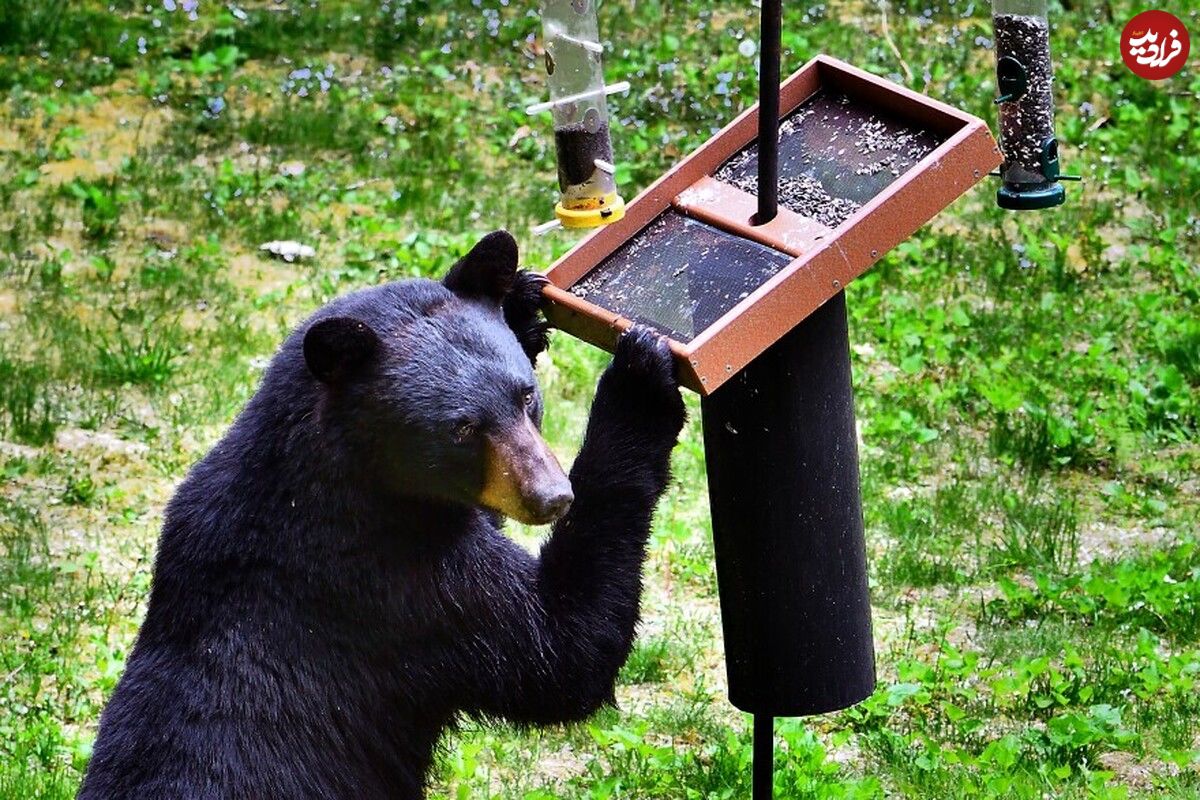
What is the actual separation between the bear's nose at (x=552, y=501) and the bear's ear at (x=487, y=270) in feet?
2.28

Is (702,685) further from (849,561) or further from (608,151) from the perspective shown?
(608,151)

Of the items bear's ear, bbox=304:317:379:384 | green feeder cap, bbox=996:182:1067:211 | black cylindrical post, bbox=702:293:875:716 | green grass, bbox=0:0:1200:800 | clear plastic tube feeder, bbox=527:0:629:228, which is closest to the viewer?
bear's ear, bbox=304:317:379:384

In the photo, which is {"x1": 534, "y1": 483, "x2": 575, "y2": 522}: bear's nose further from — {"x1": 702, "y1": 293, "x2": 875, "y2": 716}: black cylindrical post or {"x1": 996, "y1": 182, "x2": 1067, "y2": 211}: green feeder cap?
{"x1": 996, "y1": 182, "x2": 1067, "y2": 211}: green feeder cap

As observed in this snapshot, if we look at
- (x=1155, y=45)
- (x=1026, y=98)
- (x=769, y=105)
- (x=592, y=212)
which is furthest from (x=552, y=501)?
(x=1155, y=45)

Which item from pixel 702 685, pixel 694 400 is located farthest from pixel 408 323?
pixel 694 400

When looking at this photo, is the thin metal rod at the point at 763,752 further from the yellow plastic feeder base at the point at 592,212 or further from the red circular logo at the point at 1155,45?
the red circular logo at the point at 1155,45

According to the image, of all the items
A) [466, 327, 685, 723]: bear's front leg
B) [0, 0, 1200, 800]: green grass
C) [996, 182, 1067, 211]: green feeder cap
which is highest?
[996, 182, 1067, 211]: green feeder cap

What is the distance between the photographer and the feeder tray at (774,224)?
4152mm

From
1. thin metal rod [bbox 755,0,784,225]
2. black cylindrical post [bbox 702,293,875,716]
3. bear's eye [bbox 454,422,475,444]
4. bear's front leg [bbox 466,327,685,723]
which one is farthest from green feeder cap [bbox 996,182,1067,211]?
bear's eye [bbox 454,422,475,444]

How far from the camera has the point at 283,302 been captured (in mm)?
8906

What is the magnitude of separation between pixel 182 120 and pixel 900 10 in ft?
16.3

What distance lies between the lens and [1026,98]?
5.37 m

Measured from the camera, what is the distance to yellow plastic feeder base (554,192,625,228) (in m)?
4.66

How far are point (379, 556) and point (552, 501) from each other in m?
0.51
